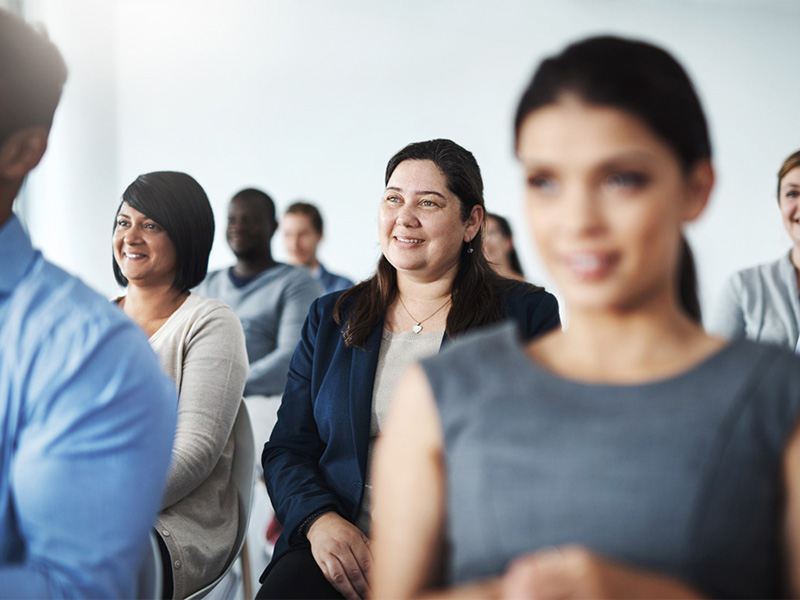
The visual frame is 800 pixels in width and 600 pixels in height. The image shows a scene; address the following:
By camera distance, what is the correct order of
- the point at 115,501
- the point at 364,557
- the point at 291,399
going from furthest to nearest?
the point at 291,399, the point at 364,557, the point at 115,501

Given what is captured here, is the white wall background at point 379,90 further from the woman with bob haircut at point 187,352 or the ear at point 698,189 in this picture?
the ear at point 698,189

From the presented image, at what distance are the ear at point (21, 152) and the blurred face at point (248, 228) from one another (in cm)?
238

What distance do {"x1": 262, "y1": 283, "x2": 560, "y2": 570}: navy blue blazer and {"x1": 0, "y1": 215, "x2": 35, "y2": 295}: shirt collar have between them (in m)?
0.83

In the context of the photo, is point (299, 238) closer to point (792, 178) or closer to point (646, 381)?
point (792, 178)

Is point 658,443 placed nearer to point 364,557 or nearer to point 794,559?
point 794,559

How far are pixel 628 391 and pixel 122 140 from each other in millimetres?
5443

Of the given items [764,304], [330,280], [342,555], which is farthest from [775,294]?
[330,280]

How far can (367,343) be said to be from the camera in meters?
1.72

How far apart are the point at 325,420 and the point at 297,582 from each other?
1.15ft

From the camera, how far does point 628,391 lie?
75cm

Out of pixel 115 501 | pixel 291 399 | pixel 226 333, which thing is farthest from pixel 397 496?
pixel 226 333

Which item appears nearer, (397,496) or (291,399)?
(397,496)

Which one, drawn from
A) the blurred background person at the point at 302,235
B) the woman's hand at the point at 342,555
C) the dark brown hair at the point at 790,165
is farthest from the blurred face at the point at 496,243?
the woman's hand at the point at 342,555

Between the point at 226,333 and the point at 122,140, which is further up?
the point at 122,140
